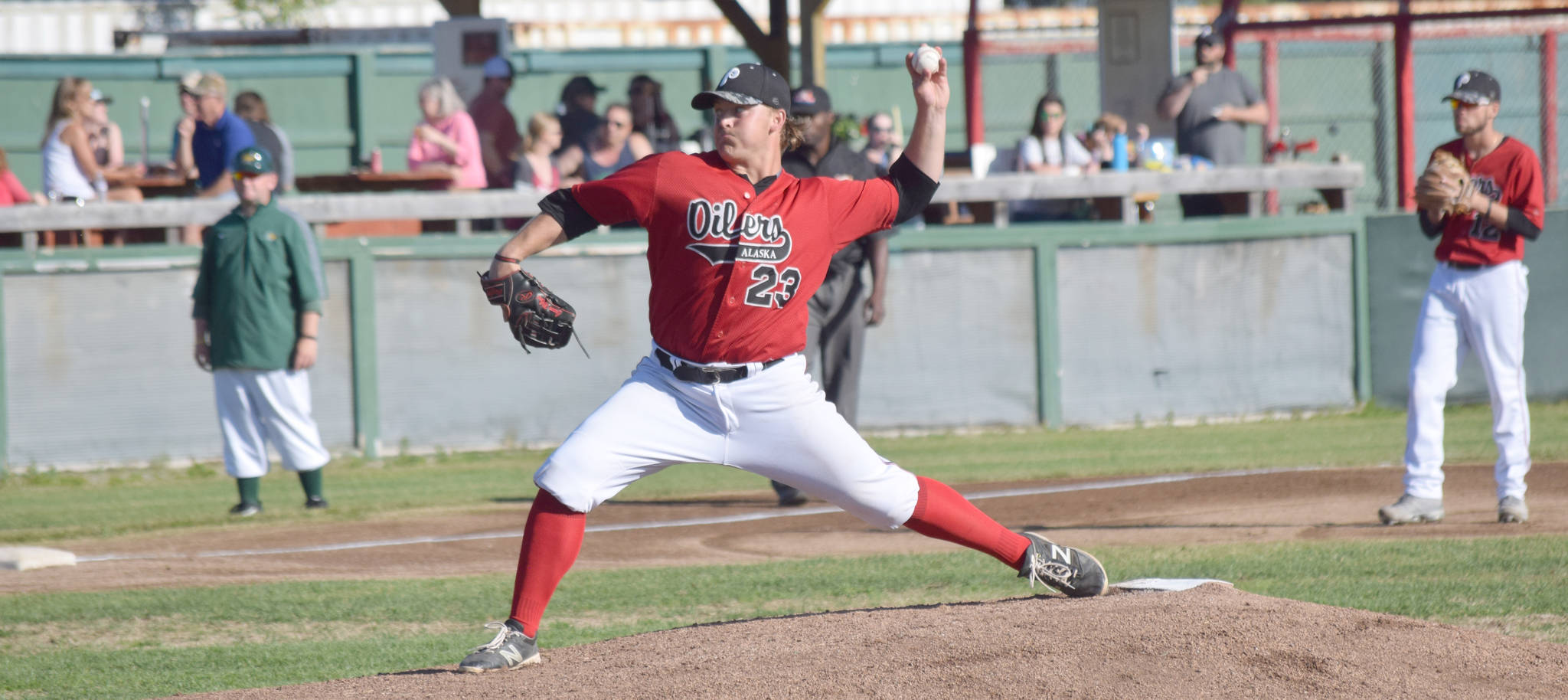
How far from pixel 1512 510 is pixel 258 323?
6.40 metres

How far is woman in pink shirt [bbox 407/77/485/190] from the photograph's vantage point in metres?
12.6

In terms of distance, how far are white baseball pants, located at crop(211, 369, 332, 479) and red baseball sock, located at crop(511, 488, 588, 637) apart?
14.8 feet

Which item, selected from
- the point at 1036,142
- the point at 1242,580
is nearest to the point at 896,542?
the point at 1242,580

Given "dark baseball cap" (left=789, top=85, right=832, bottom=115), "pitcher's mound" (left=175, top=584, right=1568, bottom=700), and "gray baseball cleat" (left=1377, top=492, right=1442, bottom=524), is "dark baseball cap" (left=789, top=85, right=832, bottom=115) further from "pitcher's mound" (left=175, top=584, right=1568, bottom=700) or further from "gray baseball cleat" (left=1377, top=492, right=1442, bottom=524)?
"pitcher's mound" (left=175, top=584, right=1568, bottom=700)

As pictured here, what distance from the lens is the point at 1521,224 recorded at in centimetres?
713

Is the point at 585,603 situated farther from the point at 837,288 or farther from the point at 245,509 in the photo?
the point at 245,509

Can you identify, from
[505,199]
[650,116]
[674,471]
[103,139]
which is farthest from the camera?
[650,116]

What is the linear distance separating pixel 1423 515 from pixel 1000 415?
5.09m

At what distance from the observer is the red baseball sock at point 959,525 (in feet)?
16.4

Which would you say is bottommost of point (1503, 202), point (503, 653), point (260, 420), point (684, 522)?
point (684, 522)

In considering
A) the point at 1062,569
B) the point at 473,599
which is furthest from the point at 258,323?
the point at 1062,569

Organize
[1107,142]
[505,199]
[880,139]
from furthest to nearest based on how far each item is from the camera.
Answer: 1. [1107,142]
2. [880,139]
3. [505,199]

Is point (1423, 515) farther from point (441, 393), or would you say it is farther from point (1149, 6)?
point (1149, 6)

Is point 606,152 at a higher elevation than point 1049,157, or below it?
higher
